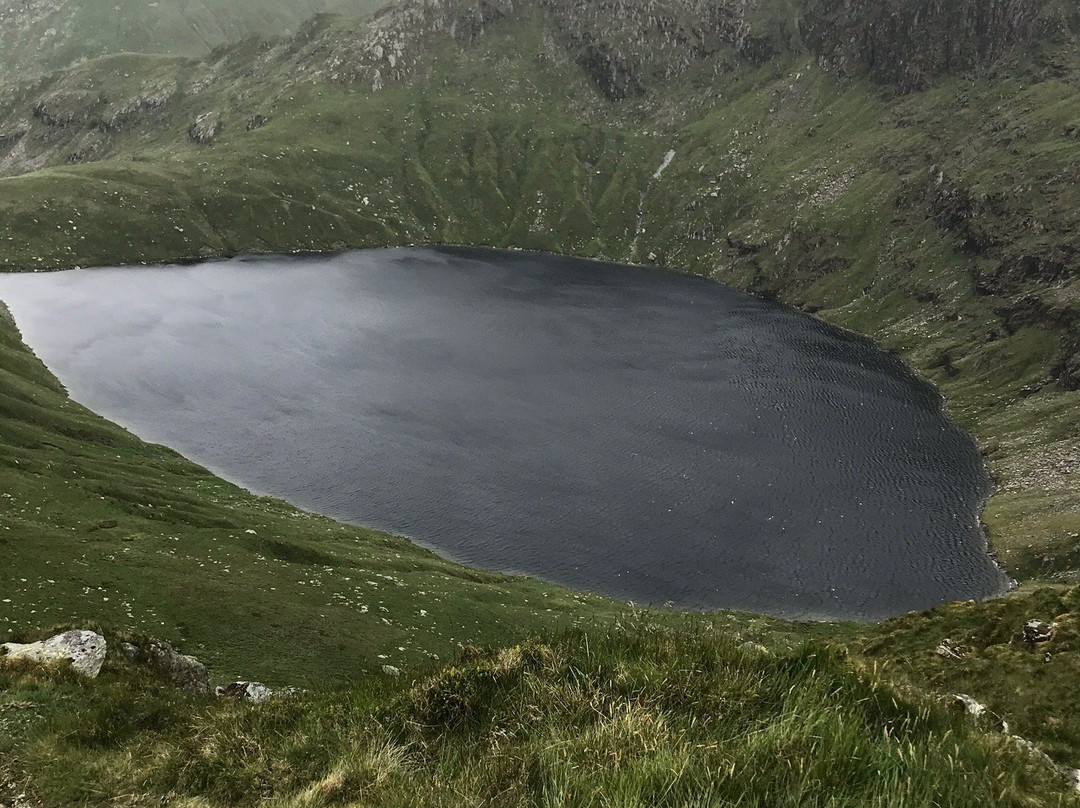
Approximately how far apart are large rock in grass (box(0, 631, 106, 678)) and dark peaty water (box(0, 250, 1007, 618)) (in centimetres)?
7221

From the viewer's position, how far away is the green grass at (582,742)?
5801 mm

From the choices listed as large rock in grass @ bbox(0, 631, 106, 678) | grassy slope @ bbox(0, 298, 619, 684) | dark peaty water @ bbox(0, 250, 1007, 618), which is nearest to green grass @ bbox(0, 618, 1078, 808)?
large rock in grass @ bbox(0, 631, 106, 678)

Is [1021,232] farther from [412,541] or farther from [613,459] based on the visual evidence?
[412,541]

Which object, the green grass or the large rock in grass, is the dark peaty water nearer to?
the large rock in grass

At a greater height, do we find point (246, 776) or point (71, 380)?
point (246, 776)

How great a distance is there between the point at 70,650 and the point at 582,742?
1401 cm

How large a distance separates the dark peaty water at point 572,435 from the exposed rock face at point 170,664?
222ft

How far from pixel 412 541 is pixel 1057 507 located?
96203 millimetres

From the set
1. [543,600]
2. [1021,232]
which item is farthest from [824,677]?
[1021,232]

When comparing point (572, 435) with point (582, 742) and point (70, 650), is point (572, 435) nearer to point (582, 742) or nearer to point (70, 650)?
point (70, 650)

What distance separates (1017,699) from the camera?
2097 cm

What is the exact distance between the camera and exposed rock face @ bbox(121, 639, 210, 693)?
18016 millimetres

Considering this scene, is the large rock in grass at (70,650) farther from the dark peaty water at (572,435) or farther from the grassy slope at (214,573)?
the dark peaty water at (572,435)

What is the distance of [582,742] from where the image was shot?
6.75 meters
